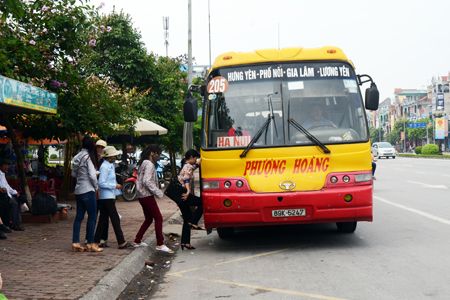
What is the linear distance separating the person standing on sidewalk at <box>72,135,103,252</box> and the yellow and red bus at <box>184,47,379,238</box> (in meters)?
1.66

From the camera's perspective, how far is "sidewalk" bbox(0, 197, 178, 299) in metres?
6.89

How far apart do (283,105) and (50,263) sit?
4.13 meters

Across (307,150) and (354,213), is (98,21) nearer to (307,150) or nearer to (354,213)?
(307,150)

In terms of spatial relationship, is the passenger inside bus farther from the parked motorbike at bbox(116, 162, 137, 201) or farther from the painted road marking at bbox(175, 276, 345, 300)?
the parked motorbike at bbox(116, 162, 137, 201)

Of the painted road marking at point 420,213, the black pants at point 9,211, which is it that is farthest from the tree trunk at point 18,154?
the painted road marking at point 420,213

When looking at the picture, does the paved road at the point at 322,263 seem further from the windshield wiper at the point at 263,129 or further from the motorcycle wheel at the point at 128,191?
the motorcycle wheel at the point at 128,191

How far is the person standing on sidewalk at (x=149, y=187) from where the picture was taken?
9852mm

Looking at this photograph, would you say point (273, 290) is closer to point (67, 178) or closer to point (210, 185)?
point (210, 185)

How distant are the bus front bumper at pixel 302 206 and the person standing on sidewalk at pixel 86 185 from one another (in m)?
1.95

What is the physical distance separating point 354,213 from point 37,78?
7178 mm

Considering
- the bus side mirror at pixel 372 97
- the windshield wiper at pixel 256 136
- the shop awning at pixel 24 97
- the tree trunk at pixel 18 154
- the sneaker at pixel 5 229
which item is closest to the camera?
the shop awning at pixel 24 97

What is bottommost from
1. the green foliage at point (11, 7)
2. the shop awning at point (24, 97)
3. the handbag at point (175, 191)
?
the handbag at point (175, 191)

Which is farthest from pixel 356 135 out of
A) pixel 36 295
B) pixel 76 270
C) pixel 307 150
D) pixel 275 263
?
pixel 36 295

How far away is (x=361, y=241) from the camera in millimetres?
10555
